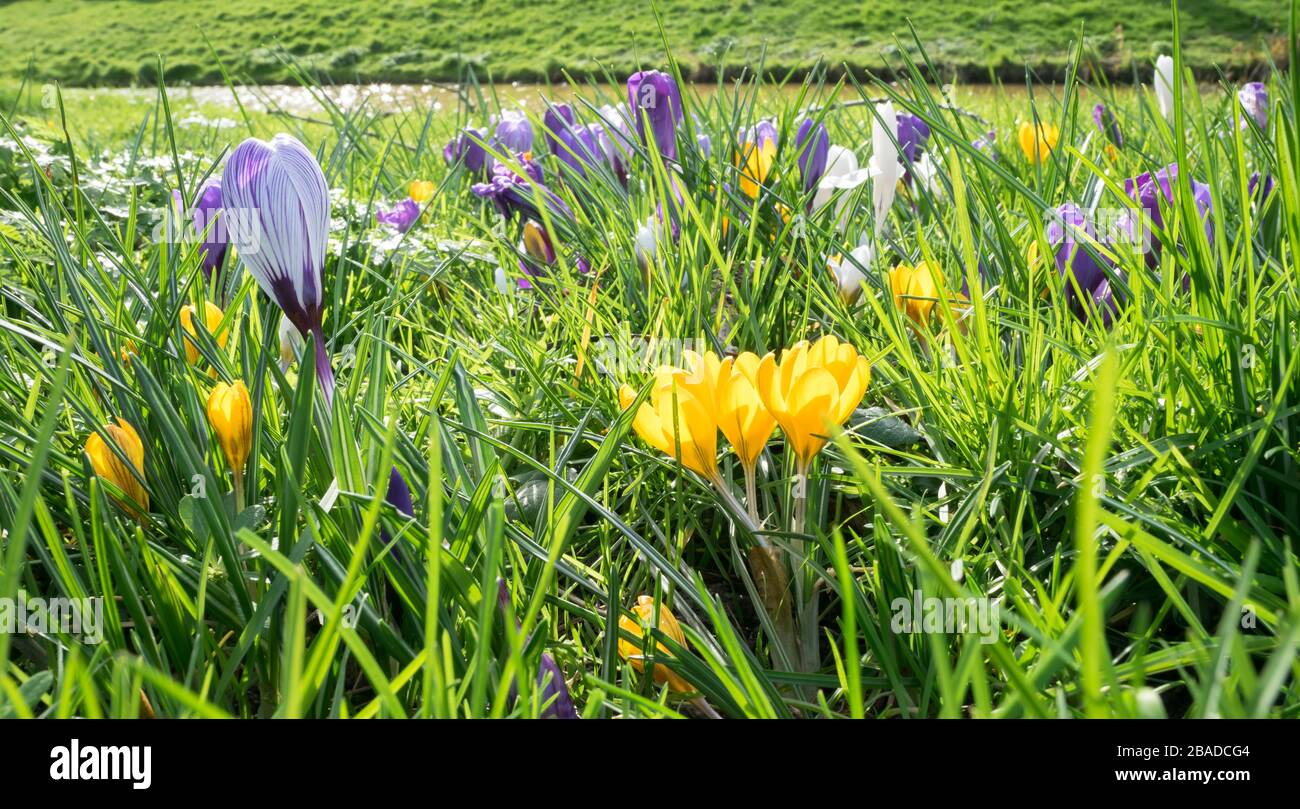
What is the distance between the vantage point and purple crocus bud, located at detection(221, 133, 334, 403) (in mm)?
745

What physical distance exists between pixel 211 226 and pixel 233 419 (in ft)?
1.44

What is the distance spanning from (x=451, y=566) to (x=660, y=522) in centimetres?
36

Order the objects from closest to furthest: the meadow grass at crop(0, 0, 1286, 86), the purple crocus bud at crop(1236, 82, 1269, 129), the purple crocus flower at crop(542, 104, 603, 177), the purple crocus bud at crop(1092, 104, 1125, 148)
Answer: the purple crocus flower at crop(542, 104, 603, 177)
the purple crocus bud at crop(1092, 104, 1125, 148)
the purple crocus bud at crop(1236, 82, 1269, 129)
the meadow grass at crop(0, 0, 1286, 86)

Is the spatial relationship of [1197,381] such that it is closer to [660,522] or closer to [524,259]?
[660,522]

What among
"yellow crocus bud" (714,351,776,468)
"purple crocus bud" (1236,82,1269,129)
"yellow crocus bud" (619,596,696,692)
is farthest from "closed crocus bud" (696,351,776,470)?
"purple crocus bud" (1236,82,1269,129)

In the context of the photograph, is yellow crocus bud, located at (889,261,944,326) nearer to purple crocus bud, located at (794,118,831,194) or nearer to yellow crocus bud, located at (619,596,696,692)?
purple crocus bud, located at (794,118,831,194)

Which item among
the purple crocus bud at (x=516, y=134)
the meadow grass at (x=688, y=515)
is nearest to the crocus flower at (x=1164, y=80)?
the meadow grass at (x=688, y=515)

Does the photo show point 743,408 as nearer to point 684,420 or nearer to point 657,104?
point 684,420

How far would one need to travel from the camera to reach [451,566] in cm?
62

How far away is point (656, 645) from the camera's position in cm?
69

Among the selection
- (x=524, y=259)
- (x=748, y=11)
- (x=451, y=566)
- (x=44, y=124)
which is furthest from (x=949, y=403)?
(x=748, y=11)

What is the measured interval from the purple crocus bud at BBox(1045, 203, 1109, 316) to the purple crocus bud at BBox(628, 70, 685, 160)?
1.89 ft

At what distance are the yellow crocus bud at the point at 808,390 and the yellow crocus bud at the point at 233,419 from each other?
0.40 meters

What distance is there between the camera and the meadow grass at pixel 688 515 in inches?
20.1
